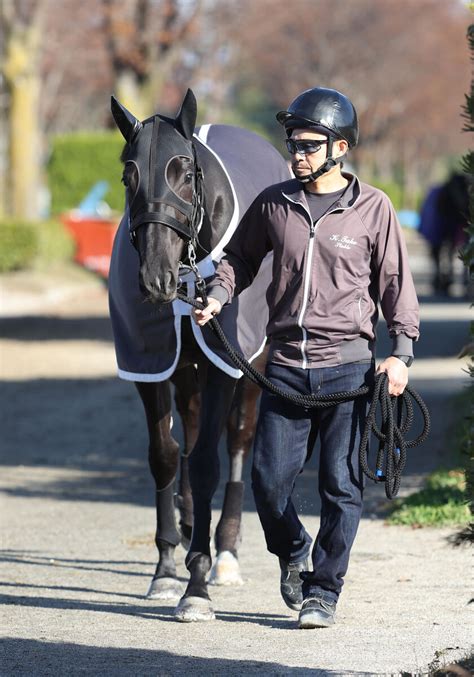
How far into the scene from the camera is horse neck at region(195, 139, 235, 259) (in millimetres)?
6406

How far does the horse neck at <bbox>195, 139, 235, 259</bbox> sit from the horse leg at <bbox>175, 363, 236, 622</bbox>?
21.8 inches

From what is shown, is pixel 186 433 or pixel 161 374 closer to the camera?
pixel 161 374

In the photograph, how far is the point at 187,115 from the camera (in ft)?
19.9

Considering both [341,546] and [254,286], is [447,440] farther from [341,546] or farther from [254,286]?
[341,546]

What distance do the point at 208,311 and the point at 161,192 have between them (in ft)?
1.67

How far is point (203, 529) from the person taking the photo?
644 cm

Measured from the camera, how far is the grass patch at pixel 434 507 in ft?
27.5

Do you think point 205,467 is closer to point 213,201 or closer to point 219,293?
point 219,293

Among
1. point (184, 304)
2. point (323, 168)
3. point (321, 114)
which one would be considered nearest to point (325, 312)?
point (323, 168)

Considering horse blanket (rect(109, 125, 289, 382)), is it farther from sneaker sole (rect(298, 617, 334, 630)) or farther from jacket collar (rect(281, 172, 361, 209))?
sneaker sole (rect(298, 617, 334, 630))

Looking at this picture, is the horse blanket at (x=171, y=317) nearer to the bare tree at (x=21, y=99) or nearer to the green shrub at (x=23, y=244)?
the green shrub at (x=23, y=244)

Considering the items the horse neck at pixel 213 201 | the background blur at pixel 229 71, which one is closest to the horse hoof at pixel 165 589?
the horse neck at pixel 213 201

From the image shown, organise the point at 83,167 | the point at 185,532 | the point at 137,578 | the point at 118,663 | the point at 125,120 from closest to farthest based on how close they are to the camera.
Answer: the point at 118,663 → the point at 125,120 → the point at 137,578 → the point at 185,532 → the point at 83,167

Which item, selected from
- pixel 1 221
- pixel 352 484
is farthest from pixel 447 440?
pixel 1 221
